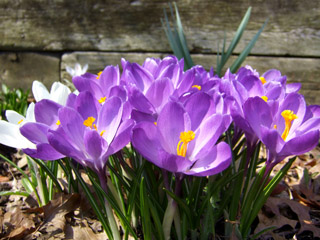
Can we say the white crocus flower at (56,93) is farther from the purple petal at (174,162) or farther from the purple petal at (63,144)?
the purple petal at (174,162)

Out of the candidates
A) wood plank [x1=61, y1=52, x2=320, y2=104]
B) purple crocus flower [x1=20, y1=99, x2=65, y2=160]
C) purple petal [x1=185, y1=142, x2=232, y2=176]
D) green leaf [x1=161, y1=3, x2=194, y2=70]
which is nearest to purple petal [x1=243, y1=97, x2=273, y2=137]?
purple petal [x1=185, y1=142, x2=232, y2=176]

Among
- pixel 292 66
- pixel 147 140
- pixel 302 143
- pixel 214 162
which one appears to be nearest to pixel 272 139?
pixel 302 143

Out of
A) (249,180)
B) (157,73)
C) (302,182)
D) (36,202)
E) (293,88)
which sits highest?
(157,73)

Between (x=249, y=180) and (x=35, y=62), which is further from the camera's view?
(x=35, y=62)

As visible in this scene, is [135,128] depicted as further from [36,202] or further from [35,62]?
[35,62]

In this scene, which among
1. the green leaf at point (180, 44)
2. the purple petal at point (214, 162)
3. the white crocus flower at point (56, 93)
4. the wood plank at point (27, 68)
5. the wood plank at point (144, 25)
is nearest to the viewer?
the purple petal at point (214, 162)

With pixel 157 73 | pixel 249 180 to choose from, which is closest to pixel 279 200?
pixel 249 180

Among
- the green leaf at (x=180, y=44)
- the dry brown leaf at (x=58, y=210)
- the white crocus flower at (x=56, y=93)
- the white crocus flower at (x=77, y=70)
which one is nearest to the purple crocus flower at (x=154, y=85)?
the white crocus flower at (x=56, y=93)
